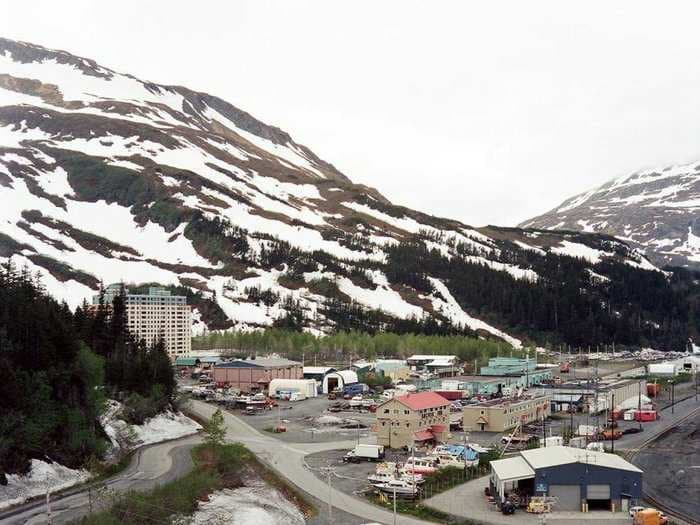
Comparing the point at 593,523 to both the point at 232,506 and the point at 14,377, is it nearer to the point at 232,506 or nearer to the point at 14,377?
the point at 232,506

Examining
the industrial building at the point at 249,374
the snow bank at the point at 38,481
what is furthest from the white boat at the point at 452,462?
the industrial building at the point at 249,374

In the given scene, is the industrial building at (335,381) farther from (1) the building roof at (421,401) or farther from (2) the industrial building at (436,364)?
(1) the building roof at (421,401)

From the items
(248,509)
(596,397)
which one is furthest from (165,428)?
(596,397)

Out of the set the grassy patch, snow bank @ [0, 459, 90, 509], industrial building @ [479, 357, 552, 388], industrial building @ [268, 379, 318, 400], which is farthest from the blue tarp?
industrial building @ [479, 357, 552, 388]

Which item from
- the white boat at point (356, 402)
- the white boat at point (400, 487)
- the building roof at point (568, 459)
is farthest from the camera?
the white boat at point (356, 402)

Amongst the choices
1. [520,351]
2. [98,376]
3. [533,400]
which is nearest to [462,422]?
[533,400]

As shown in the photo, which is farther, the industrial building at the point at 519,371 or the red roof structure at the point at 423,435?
the industrial building at the point at 519,371
